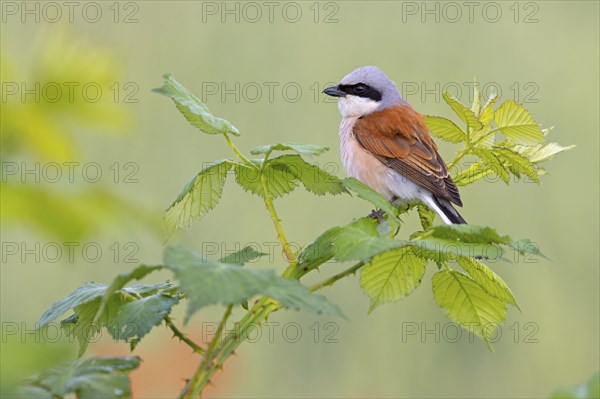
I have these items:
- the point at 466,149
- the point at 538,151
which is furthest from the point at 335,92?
the point at 466,149

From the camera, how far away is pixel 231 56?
490 centimetres

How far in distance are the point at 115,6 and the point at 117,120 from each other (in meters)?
4.75

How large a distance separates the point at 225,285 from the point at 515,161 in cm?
68

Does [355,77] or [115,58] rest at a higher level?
[355,77]

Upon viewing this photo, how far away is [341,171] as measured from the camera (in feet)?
12.9

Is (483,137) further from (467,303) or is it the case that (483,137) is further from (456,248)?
(456,248)

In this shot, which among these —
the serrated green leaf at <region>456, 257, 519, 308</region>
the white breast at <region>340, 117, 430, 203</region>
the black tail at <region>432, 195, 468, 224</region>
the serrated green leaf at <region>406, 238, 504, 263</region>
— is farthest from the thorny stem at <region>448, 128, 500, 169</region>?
the white breast at <region>340, 117, 430, 203</region>

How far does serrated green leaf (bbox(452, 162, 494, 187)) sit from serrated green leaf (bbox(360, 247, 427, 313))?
0.26 metres

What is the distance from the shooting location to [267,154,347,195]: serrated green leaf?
1.11m

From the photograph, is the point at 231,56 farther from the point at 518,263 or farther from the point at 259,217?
the point at 518,263

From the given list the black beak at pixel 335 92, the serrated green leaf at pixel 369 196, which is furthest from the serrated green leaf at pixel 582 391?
the black beak at pixel 335 92

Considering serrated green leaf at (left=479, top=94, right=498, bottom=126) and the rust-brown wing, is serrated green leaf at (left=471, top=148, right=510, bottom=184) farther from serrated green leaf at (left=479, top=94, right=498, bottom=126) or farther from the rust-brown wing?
the rust-brown wing

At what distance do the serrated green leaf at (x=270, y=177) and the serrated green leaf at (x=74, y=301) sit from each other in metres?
0.24

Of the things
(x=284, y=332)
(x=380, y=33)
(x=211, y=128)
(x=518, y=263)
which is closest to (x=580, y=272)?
Result: (x=518, y=263)
